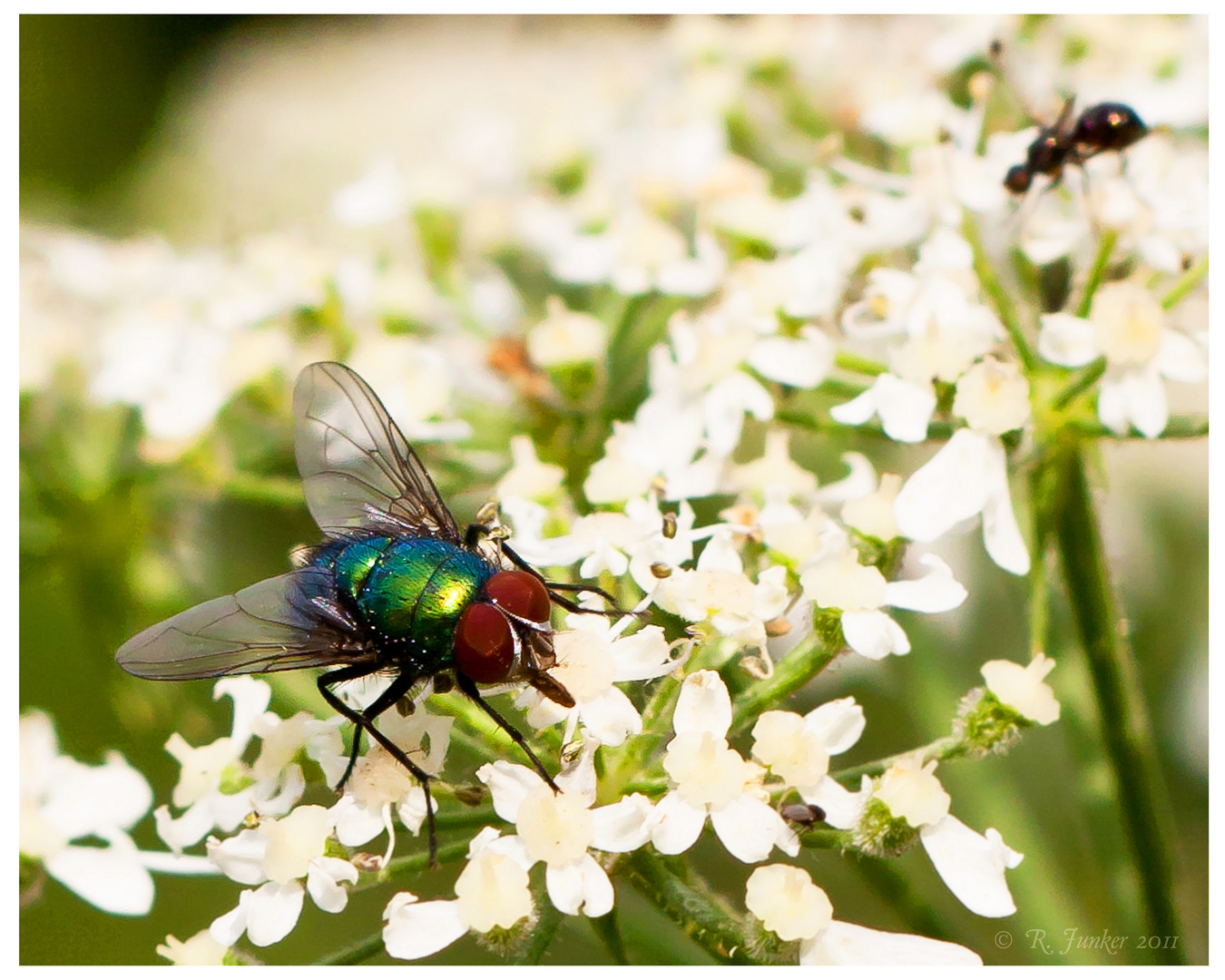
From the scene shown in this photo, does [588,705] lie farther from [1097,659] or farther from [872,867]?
[1097,659]

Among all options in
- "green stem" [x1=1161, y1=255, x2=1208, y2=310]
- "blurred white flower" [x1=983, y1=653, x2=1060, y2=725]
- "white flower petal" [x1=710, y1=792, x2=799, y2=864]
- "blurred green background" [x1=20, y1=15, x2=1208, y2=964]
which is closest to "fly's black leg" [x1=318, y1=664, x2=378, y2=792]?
"blurred green background" [x1=20, y1=15, x2=1208, y2=964]

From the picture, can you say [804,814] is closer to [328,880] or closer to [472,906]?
[472,906]

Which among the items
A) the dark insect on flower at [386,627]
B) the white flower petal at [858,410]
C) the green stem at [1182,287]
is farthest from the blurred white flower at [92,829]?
the green stem at [1182,287]

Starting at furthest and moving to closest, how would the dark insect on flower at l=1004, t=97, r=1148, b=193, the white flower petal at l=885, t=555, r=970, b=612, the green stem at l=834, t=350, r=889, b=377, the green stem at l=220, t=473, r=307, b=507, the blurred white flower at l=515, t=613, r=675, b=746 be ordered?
the green stem at l=220, t=473, r=307, b=507
the dark insect on flower at l=1004, t=97, r=1148, b=193
the green stem at l=834, t=350, r=889, b=377
the white flower petal at l=885, t=555, r=970, b=612
the blurred white flower at l=515, t=613, r=675, b=746

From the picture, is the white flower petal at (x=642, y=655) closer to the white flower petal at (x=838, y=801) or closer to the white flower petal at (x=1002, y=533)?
the white flower petal at (x=838, y=801)

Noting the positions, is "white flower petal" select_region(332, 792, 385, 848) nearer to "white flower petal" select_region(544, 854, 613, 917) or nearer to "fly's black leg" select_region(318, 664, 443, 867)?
"fly's black leg" select_region(318, 664, 443, 867)
